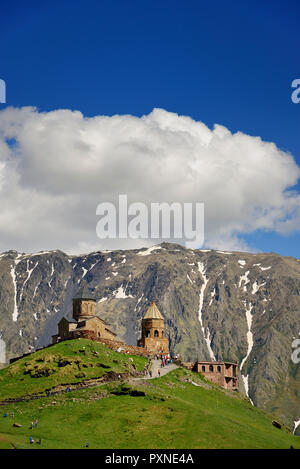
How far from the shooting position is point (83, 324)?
119812mm

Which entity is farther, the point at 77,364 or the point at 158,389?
the point at 77,364

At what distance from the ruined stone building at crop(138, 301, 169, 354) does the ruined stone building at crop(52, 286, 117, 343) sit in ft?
24.6

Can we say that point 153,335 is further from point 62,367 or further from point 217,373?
point 62,367

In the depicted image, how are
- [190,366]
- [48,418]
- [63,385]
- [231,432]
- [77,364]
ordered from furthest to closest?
[190,366] < [77,364] < [63,385] < [48,418] < [231,432]

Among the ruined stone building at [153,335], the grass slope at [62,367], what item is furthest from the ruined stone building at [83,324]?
the grass slope at [62,367]

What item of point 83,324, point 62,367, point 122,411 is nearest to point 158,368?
point 62,367

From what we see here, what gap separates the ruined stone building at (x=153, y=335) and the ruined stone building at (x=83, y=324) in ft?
24.6

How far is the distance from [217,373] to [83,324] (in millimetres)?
29364

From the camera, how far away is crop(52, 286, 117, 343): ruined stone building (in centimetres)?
11608

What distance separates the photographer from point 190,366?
117 meters

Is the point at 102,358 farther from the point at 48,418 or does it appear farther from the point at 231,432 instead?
the point at 231,432

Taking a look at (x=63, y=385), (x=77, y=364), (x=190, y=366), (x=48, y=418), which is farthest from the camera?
(x=190, y=366)

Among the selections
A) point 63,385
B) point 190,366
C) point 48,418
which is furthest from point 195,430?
point 190,366
